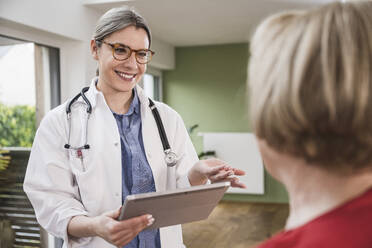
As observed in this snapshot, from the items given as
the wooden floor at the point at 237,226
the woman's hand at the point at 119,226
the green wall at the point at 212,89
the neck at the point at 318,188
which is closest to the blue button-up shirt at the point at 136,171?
the woman's hand at the point at 119,226

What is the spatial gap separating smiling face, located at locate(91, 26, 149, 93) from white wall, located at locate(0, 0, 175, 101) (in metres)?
1.16

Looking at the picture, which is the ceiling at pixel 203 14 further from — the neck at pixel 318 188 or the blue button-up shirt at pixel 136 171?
the neck at pixel 318 188

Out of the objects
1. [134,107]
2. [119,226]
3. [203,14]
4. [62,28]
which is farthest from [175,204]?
[203,14]

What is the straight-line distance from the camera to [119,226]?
972mm

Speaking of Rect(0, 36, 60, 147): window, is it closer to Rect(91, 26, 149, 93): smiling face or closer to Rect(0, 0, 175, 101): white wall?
Rect(0, 0, 175, 101): white wall

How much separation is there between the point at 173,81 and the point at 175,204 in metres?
4.62

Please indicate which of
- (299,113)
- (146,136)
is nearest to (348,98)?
(299,113)

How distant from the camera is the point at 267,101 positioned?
1.50 feet

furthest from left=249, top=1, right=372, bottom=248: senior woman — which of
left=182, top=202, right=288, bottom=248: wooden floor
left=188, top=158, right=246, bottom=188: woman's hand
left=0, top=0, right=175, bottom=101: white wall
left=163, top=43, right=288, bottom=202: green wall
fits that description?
left=163, top=43, right=288, bottom=202: green wall

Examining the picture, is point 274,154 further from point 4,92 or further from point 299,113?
point 4,92

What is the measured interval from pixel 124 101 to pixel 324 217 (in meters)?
1.05

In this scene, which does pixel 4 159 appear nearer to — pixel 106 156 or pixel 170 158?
pixel 106 156

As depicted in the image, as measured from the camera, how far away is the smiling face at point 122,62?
4.21ft

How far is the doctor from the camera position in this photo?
123cm
